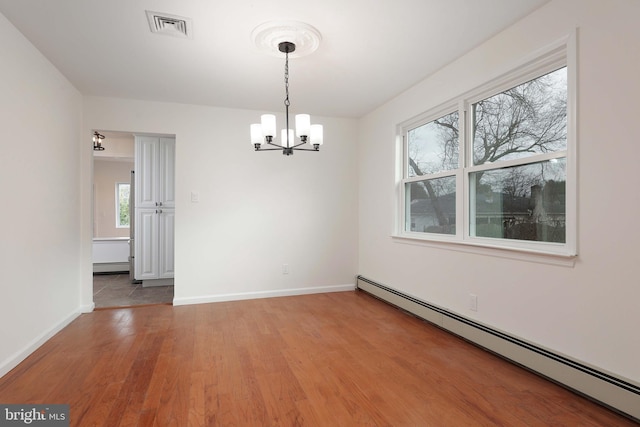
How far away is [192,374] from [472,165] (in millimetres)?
2651

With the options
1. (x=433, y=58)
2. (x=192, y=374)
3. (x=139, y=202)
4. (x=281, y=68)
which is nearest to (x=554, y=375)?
(x=192, y=374)

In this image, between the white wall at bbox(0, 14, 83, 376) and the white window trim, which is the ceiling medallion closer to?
the white window trim

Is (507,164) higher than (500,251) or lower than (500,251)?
higher

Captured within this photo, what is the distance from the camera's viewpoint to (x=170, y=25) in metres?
2.36

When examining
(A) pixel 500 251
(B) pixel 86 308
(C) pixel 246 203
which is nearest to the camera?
(A) pixel 500 251

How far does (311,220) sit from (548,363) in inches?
118

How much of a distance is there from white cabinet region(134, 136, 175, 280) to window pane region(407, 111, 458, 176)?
3.43 meters

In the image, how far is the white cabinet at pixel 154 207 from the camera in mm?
4934

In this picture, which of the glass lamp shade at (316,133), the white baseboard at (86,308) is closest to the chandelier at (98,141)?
the white baseboard at (86,308)

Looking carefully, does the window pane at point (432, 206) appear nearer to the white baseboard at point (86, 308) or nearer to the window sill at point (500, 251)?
the window sill at point (500, 251)

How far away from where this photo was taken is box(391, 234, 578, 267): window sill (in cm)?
206

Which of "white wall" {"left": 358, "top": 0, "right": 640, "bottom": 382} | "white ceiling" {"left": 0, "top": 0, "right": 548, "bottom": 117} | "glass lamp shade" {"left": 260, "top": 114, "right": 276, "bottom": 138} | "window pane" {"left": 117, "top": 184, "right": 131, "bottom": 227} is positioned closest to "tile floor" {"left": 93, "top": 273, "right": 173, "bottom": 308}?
"white ceiling" {"left": 0, "top": 0, "right": 548, "bottom": 117}

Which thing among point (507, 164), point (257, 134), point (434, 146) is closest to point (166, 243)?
point (257, 134)

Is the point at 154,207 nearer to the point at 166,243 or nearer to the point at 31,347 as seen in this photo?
the point at 166,243
